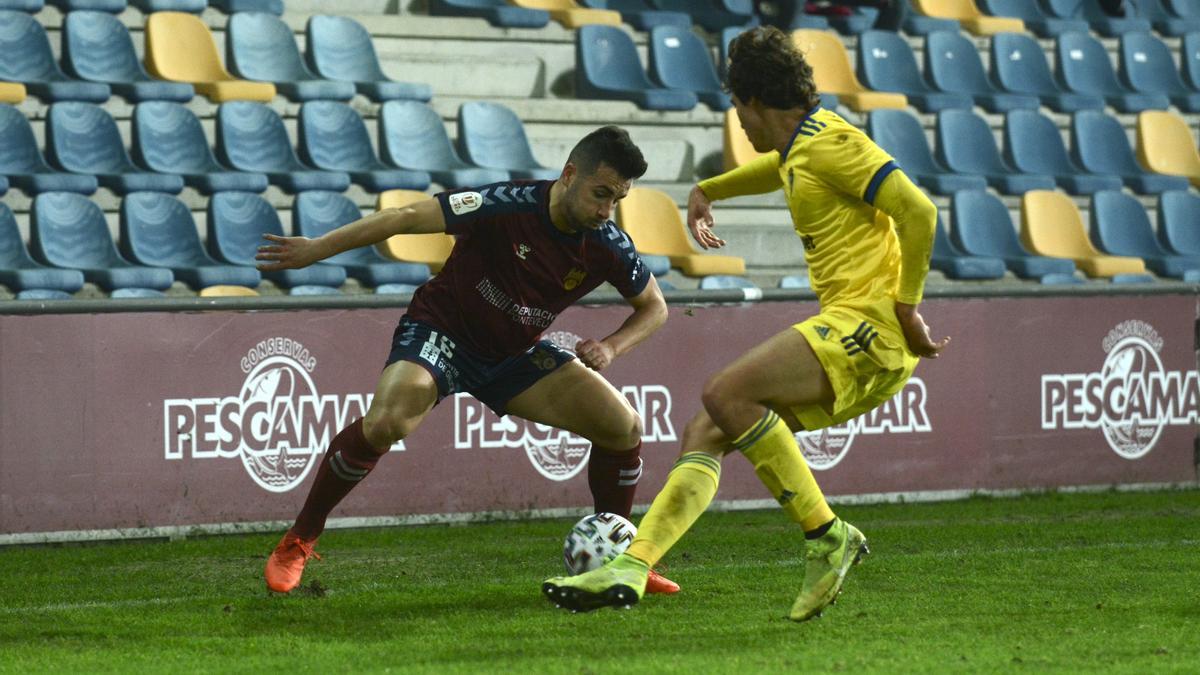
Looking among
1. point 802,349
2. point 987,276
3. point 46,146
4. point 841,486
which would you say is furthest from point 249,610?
point 987,276

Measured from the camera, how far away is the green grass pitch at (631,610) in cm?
521

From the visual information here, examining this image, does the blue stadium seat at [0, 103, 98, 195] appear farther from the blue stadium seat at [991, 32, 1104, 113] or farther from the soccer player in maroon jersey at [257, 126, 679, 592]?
the blue stadium seat at [991, 32, 1104, 113]

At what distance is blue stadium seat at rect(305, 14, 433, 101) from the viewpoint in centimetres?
1196

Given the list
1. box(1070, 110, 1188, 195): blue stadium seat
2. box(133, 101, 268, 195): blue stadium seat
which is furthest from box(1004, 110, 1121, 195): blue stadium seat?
box(133, 101, 268, 195): blue stadium seat

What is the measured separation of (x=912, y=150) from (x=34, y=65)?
6190 mm

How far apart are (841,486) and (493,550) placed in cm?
246

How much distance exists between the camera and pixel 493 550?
8.00m

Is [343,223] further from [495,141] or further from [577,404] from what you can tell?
[577,404]

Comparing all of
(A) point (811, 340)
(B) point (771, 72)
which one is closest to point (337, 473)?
(A) point (811, 340)

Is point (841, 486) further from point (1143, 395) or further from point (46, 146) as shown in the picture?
point (46, 146)

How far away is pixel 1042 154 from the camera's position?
46.9 ft

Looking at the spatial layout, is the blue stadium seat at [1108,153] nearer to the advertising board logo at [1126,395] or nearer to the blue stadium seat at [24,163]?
the advertising board logo at [1126,395]

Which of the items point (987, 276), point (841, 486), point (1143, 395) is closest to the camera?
point (841, 486)

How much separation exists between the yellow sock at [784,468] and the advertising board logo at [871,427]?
383 centimetres
